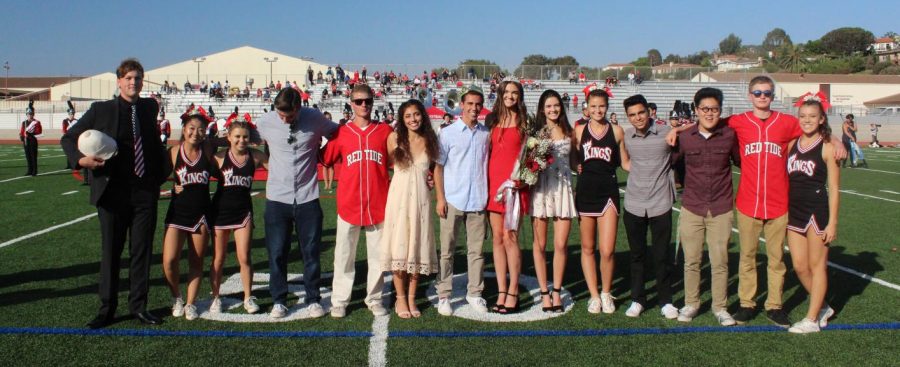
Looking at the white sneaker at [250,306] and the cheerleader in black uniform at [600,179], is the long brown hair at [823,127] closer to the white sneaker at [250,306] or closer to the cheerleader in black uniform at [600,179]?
the cheerleader in black uniform at [600,179]

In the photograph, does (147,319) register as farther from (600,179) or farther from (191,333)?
(600,179)

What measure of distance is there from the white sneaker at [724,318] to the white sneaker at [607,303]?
774 millimetres

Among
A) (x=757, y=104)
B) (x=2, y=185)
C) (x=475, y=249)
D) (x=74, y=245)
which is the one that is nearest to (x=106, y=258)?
(x=475, y=249)

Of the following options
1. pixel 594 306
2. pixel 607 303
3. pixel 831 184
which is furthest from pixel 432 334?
pixel 831 184

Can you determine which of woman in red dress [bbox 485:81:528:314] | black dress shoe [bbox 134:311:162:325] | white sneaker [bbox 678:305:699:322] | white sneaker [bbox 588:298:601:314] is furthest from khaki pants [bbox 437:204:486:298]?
black dress shoe [bbox 134:311:162:325]

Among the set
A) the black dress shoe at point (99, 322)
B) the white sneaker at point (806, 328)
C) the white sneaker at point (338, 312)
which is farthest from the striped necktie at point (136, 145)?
the white sneaker at point (806, 328)

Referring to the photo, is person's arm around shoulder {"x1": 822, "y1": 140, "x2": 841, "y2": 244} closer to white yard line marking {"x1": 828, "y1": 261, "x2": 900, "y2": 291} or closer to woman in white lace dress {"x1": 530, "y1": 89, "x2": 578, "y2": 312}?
woman in white lace dress {"x1": 530, "y1": 89, "x2": 578, "y2": 312}

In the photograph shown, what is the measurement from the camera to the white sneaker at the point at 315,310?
5.34m

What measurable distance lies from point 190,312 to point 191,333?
40cm

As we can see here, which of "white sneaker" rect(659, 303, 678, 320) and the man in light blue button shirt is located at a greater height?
the man in light blue button shirt

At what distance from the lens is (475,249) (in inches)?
217

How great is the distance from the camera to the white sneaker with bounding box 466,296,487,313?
5531mm

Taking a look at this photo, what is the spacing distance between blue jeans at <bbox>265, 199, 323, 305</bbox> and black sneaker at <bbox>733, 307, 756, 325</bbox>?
3228mm

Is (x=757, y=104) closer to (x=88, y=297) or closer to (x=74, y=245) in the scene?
(x=88, y=297)
